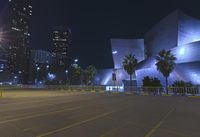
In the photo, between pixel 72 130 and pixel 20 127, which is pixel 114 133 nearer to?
pixel 72 130

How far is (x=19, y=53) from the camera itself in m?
168

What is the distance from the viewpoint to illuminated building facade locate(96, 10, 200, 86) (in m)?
47.9

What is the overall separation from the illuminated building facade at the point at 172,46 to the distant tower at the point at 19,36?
9542 cm

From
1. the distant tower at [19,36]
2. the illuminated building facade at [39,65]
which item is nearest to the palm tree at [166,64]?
the illuminated building facade at [39,65]

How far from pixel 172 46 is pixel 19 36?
131728mm

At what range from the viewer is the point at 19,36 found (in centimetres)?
16975

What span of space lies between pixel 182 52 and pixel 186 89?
22046mm

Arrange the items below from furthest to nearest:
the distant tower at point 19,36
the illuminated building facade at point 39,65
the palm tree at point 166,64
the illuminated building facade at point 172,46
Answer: the distant tower at point 19,36 < the illuminated building facade at point 39,65 < the illuminated building facade at point 172,46 < the palm tree at point 166,64

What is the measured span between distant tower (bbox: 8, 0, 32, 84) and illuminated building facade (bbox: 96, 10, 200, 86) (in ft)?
313

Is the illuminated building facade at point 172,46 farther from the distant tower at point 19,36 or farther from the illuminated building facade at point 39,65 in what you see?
the distant tower at point 19,36

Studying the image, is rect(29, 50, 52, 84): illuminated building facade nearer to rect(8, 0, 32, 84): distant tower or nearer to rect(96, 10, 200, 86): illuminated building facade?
rect(8, 0, 32, 84): distant tower

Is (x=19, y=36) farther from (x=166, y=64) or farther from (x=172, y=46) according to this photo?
(x=166, y=64)

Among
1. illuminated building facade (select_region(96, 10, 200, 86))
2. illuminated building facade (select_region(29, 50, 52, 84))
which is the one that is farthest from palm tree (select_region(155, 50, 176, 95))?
illuminated building facade (select_region(29, 50, 52, 84))

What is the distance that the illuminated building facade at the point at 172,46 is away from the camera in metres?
47.9
